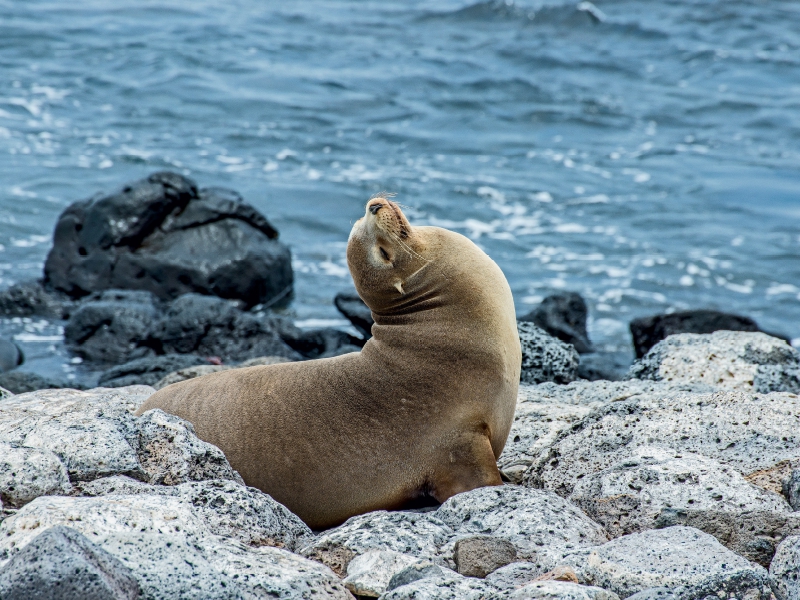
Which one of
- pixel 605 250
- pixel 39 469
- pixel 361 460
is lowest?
pixel 605 250

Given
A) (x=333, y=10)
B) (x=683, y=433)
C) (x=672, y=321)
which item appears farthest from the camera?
(x=333, y=10)

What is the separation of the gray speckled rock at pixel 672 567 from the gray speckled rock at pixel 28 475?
7.25 feet

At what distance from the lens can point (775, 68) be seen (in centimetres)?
2694

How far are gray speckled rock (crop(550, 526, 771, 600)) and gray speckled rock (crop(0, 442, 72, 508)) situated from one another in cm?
221

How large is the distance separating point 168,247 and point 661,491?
1169cm

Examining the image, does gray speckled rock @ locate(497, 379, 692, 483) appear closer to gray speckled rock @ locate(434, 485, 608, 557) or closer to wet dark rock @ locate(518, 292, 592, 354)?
gray speckled rock @ locate(434, 485, 608, 557)

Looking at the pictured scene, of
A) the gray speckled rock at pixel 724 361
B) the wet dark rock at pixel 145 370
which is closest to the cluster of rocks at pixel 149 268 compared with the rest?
the wet dark rock at pixel 145 370

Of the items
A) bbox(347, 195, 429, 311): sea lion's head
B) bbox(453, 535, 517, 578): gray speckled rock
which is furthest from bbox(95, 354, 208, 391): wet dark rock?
bbox(453, 535, 517, 578): gray speckled rock

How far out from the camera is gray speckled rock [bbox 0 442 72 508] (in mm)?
4250

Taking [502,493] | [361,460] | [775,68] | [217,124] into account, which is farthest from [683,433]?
[775,68]

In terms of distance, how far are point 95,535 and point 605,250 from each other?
1389 cm

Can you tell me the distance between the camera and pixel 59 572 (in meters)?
3.08

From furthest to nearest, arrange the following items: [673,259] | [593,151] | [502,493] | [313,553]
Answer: [593,151], [673,259], [502,493], [313,553]

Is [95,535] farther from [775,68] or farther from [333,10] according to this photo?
[333,10]
